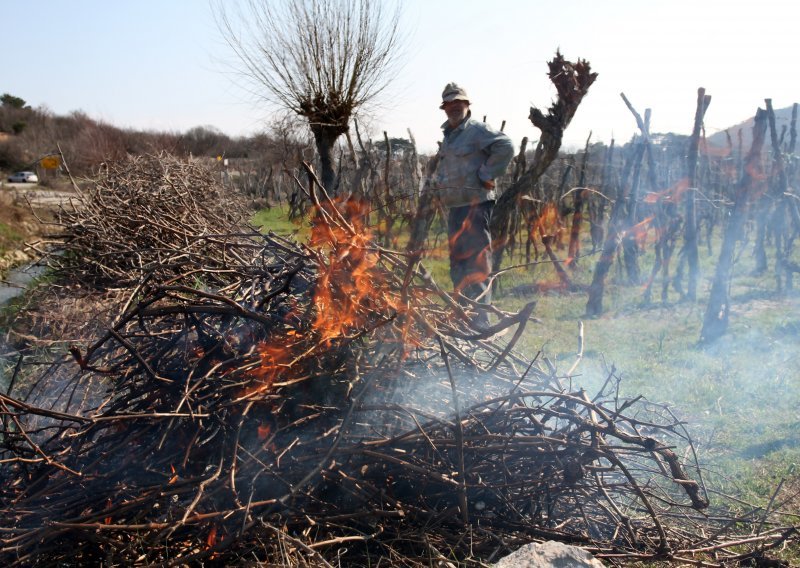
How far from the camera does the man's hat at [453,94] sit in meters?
5.54

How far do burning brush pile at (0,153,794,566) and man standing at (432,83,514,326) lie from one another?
2751mm

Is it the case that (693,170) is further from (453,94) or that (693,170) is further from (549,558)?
(549,558)

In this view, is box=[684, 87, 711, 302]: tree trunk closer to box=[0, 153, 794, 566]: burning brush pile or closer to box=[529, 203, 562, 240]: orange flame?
box=[529, 203, 562, 240]: orange flame

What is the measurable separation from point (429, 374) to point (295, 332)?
2.51ft

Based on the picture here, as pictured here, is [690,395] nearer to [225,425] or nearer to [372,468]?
[372,468]

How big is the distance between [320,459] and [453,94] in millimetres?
4057

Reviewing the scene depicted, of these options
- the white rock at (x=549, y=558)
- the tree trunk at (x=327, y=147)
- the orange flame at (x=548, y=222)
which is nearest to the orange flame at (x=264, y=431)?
the white rock at (x=549, y=558)

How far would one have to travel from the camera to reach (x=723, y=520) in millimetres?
2689

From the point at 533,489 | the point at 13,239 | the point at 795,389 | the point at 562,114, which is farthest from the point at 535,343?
the point at 13,239

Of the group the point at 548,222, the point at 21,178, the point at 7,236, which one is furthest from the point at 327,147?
the point at 21,178

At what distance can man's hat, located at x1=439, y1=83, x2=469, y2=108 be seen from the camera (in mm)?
5539

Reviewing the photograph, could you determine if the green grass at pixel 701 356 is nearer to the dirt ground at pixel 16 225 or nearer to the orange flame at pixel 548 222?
the orange flame at pixel 548 222

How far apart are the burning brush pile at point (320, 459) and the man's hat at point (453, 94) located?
316 cm

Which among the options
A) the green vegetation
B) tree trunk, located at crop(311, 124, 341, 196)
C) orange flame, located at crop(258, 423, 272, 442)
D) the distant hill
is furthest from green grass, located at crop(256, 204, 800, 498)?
the green vegetation
